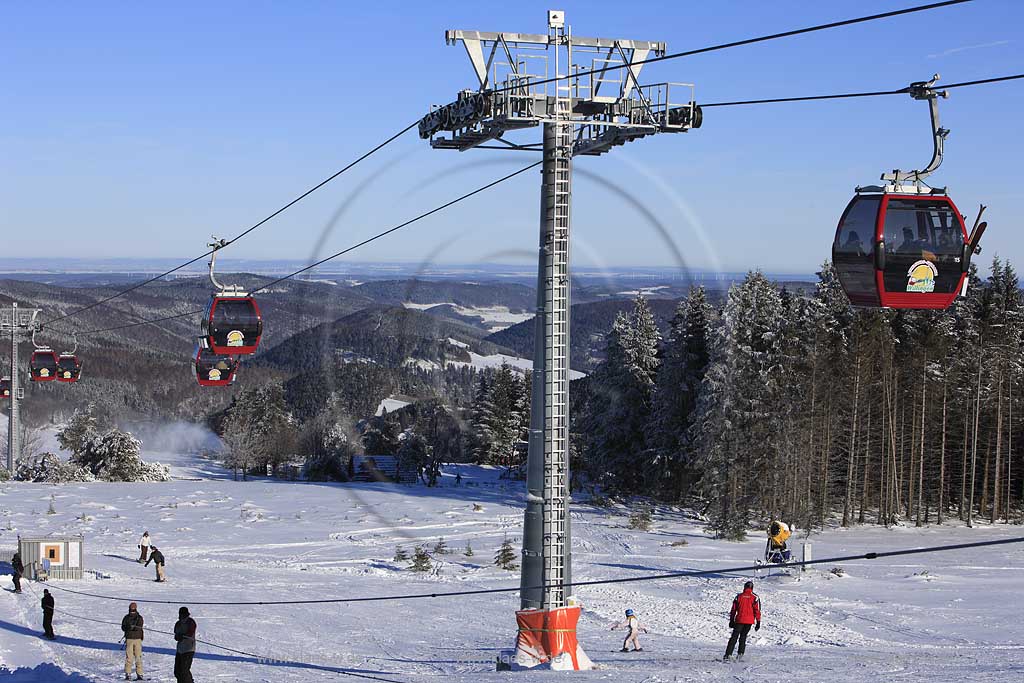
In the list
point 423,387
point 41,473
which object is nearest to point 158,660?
point 423,387

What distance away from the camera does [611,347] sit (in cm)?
6438

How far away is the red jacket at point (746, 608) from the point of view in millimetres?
21406

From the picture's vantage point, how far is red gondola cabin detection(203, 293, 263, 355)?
30.0 m

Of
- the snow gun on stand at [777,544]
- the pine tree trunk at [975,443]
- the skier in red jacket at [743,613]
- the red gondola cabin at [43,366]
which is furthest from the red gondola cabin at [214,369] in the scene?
the pine tree trunk at [975,443]

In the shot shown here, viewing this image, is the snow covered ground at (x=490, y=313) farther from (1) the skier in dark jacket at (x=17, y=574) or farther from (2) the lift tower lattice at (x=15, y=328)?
(2) the lift tower lattice at (x=15, y=328)

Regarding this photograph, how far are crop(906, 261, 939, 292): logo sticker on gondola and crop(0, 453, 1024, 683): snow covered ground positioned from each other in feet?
21.5

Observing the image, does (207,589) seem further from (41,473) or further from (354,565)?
(41,473)

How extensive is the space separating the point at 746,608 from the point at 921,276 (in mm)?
8705

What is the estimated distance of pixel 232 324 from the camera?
30141 millimetres

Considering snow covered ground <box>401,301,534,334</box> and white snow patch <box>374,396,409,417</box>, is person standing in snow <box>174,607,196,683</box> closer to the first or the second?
snow covered ground <box>401,301,534,334</box>

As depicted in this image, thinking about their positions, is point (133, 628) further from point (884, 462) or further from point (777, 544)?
point (884, 462)

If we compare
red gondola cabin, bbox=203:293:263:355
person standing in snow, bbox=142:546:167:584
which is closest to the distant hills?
red gondola cabin, bbox=203:293:263:355

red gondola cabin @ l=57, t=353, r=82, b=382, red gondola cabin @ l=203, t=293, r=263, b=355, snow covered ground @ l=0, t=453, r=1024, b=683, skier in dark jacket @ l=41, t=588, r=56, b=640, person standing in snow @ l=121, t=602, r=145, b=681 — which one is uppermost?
red gondola cabin @ l=203, t=293, r=263, b=355

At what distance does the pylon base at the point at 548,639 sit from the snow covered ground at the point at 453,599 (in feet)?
2.63
